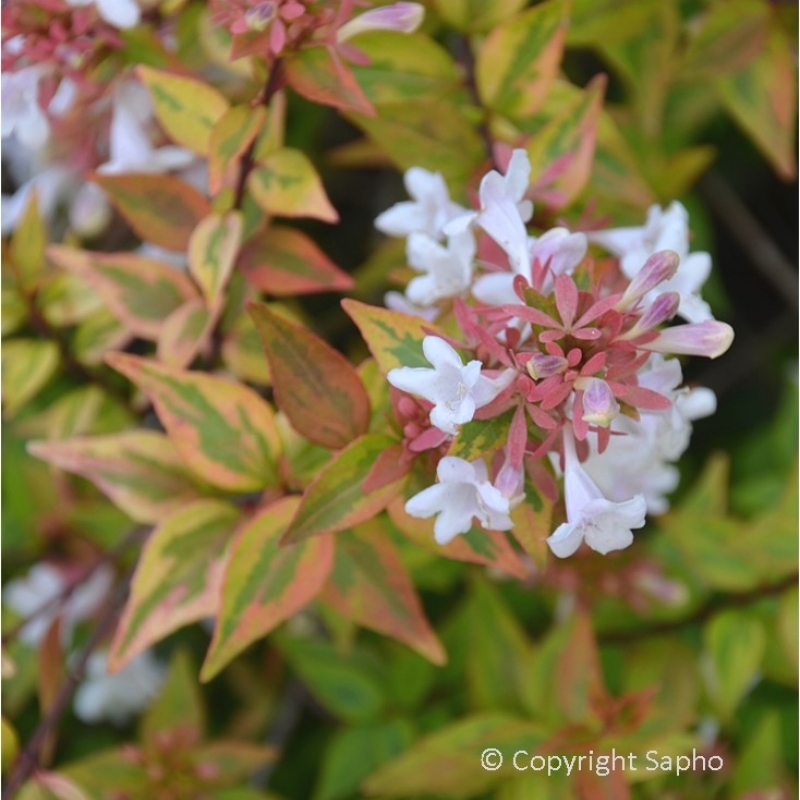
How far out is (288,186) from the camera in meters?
1.15

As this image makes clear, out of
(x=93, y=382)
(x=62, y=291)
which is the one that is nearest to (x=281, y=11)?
(x=62, y=291)

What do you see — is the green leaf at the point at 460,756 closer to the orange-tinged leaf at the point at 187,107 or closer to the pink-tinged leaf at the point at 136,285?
the pink-tinged leaf at the point at 136,285

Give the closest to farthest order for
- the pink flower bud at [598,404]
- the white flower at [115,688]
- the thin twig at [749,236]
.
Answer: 1. the pink flower bud at [598,404]
2. the white flower at [115,688]
3. the thin twig at [749,236]

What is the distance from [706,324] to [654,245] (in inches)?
9.9

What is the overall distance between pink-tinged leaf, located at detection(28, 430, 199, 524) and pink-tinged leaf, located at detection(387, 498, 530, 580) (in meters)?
0.35

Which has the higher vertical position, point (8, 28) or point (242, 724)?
point (8, 28)

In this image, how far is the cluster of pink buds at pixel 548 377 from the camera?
836mm

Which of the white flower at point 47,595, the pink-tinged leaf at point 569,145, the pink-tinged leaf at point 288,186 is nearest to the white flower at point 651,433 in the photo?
the pink-tinged leaf at point 569,145

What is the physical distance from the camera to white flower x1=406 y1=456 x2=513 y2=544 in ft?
2.73

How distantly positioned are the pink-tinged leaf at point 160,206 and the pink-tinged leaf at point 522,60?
1.38 feet

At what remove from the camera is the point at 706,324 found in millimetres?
901

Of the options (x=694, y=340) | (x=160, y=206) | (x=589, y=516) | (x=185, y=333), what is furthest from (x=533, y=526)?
(x=160, y=206)

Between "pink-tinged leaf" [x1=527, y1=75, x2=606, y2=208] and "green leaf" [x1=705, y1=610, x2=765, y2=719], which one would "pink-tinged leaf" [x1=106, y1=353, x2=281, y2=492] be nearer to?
"pink-tinged leaf" [x1=527, y1=75, x2=606, y2=208]

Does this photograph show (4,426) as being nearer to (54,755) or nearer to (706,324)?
(54,755)
